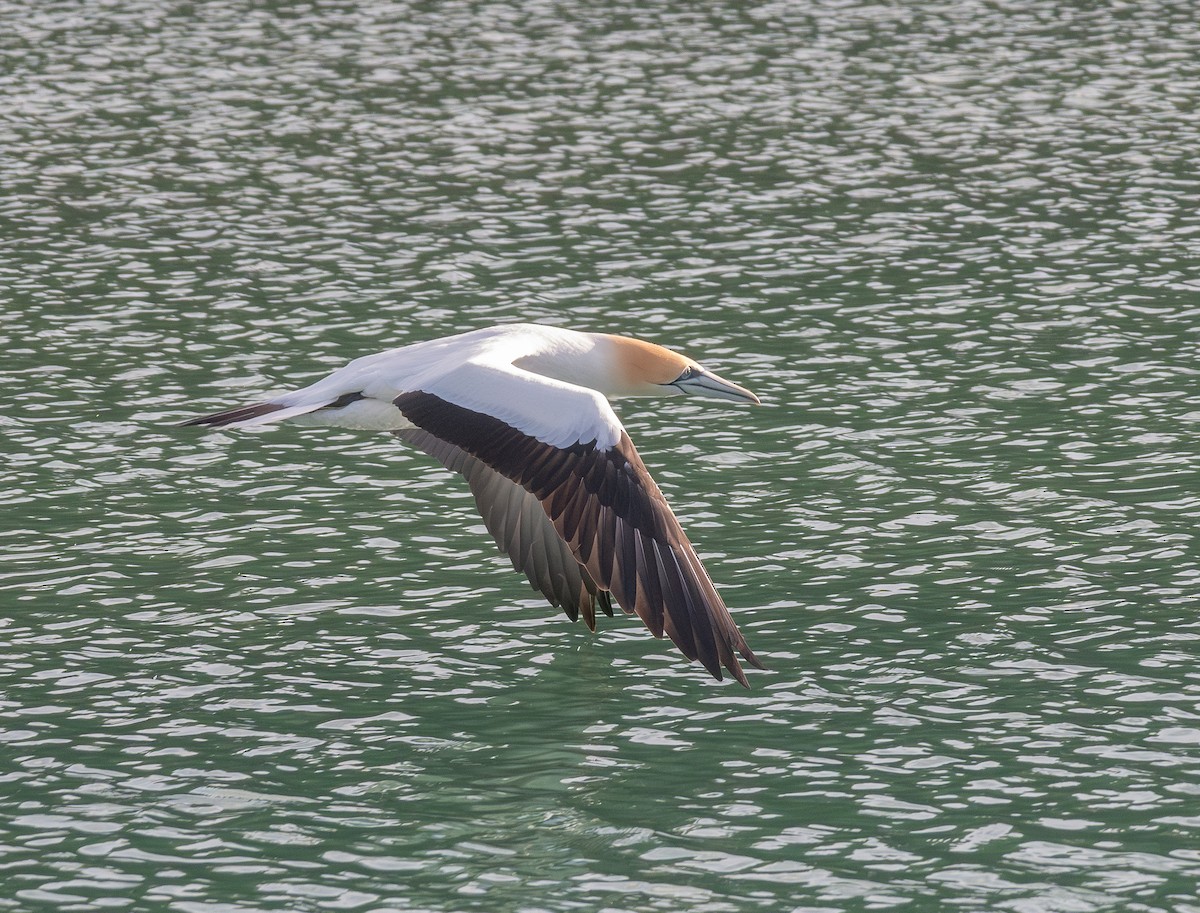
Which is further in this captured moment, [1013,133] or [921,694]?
[1013,133]

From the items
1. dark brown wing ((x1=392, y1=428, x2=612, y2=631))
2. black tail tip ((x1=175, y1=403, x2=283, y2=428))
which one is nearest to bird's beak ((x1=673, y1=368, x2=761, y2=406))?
dark brown wing ((x1=392, y1=428, x2=612, y2=631))

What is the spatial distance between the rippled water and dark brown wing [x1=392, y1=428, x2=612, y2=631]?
0.33 m

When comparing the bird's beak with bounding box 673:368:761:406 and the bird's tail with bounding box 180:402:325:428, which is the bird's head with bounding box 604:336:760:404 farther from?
the bird's tail with bounding box 180:402:325:428

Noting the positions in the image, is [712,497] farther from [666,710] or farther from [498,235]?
[498,235]

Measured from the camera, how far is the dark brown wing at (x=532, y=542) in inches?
541

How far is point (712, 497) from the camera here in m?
16.4

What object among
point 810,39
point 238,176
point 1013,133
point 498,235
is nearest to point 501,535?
point 498,235

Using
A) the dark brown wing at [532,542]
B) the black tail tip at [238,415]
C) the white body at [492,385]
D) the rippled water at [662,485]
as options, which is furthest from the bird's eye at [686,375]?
the black tail tip at [238,415]

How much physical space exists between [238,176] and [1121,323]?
13158mm

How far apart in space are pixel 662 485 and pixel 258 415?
467 centimetres

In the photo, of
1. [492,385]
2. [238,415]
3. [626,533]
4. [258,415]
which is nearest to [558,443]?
[626,533]

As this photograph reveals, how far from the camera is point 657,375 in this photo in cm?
1419

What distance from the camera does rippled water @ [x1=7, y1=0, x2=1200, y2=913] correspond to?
1063 centimetres

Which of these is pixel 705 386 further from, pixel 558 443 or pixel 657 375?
pixel 558 443
